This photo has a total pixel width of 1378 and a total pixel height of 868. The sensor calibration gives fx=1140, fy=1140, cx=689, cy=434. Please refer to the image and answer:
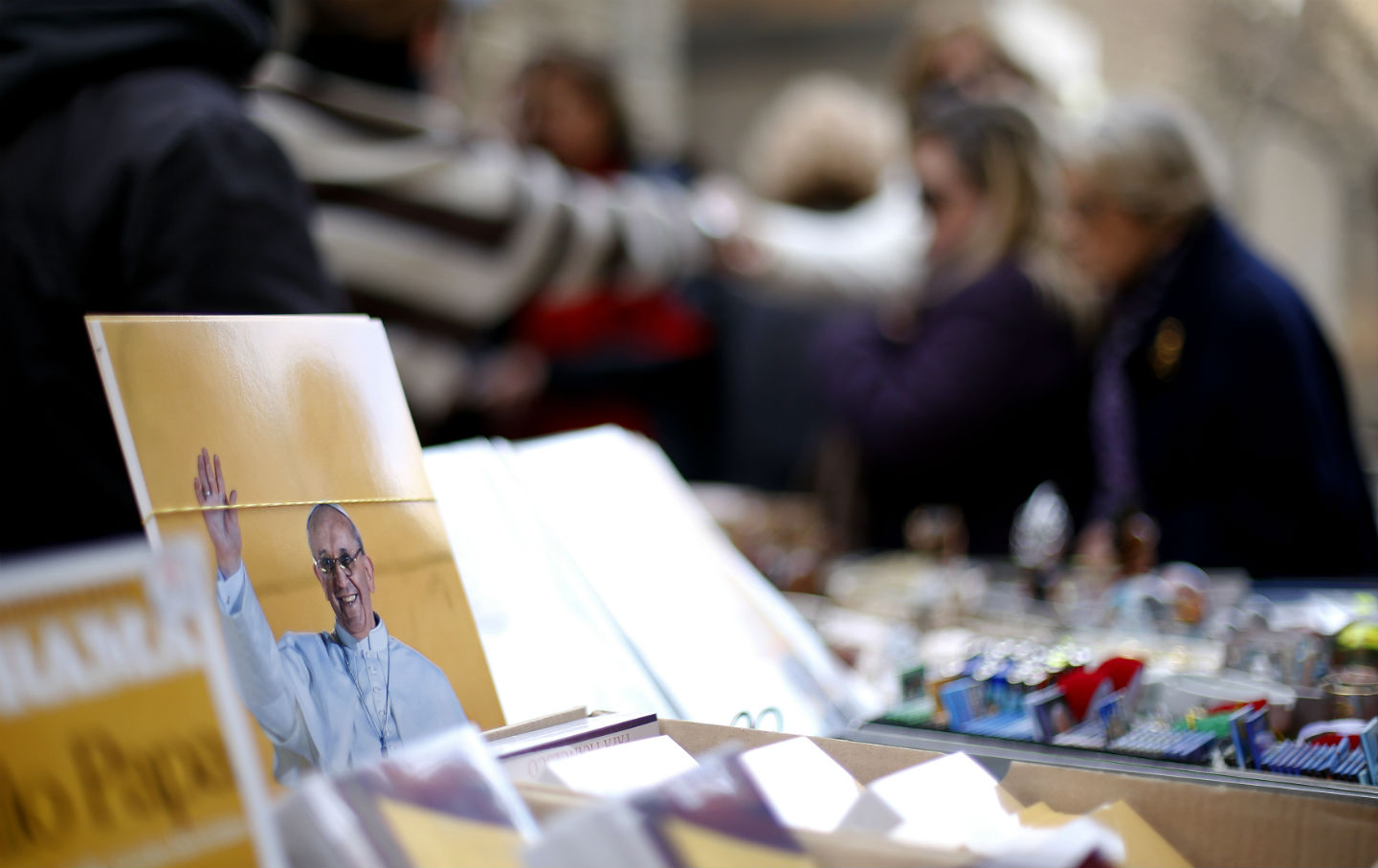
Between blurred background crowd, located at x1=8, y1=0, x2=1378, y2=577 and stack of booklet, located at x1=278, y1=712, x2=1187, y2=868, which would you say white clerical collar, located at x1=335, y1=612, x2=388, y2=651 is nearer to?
stack of booklet, located at x1=278, y1=712, x2=1187, y2=868

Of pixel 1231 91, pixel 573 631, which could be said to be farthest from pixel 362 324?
pixel 1231 91

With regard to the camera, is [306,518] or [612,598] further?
[612,598]

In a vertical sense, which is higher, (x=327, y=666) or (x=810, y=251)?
(x=810, y=251)

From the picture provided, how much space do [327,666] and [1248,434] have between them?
6.08 feet

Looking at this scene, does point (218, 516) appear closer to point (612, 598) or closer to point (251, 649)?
point (251, 649)

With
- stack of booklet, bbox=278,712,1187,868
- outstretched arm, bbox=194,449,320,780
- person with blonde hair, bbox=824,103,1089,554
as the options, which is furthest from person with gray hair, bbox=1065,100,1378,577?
outstretched arm, bbox=194,449,320,780

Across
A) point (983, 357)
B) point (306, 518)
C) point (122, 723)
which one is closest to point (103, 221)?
point (306, 518)

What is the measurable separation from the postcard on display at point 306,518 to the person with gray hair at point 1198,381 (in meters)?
1.34

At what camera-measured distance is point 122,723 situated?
53 cm

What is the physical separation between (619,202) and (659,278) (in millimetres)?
255

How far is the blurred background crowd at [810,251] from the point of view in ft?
4.02

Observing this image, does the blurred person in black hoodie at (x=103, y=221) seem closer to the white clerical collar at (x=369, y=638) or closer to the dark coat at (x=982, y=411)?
the white clerical collar at (x=369, y=638)

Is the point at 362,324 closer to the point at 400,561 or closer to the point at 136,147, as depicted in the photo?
the point at 400,561

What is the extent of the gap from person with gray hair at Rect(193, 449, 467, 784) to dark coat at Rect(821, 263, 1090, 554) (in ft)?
6.06
